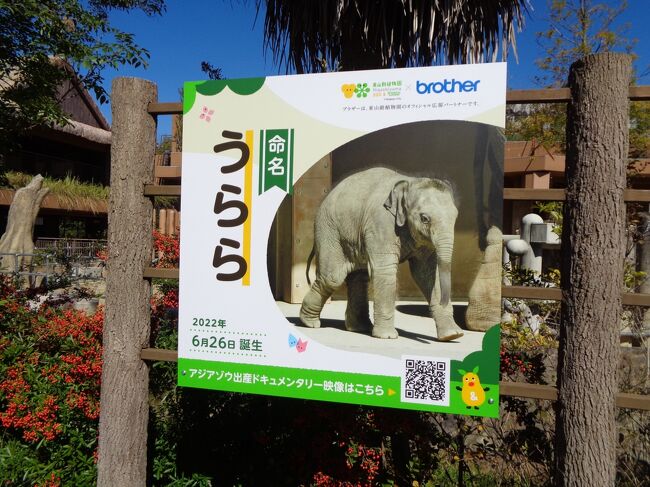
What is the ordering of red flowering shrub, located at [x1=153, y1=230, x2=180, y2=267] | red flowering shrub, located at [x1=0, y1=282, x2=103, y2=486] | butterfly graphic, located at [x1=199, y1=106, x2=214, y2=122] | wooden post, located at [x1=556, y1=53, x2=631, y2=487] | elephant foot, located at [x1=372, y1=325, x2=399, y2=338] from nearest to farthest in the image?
wooden post, located at [x1=556, y1=53, x2=631, y2=487] < elephant foot, located at [x1=372, y1=325, x2=399, y2=338] < butterfly graphic, located at [x1=199, y1=106, x2=214, y2=122] < red flowering shrub, located at [x1=0, y1=282, x2=103, y2=486] < red flowering shrub, located at [x1=153, y1=230, x2=180, y2=267]

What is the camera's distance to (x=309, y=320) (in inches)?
97.1

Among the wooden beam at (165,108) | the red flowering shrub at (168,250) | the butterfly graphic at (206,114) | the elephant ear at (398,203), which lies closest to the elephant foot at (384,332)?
the elephant ear at (398,203)

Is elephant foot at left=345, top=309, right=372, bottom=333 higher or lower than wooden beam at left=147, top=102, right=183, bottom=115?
lower

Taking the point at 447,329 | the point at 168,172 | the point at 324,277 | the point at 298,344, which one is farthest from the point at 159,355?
the point at 168,172

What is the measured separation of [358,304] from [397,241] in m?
0.33

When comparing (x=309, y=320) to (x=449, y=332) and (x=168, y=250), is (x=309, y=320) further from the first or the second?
(x=168, y=250)

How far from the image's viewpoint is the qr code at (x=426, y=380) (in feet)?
7.41

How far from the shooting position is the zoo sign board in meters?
2.25

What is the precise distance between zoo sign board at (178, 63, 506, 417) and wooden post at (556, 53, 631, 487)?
30 centimetres

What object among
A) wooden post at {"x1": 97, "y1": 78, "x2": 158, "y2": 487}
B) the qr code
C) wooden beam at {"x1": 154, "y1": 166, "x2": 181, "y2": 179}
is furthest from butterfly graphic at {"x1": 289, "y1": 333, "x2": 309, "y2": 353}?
wooden beam at {"x1": 154, "y1": 166, "x2": 181, "y2": 179}

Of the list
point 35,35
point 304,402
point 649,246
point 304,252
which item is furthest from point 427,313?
point 35,35

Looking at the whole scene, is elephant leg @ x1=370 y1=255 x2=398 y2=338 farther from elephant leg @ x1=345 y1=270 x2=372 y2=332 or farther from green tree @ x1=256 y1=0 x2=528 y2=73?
green tree @ x1=256 y1=0 x2=528 y2=73

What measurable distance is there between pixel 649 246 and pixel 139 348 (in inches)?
188

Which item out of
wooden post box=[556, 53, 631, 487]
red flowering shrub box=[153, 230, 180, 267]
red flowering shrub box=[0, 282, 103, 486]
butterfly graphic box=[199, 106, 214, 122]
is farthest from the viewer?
red flowering shrub box=[153, 230, 180, 267]
